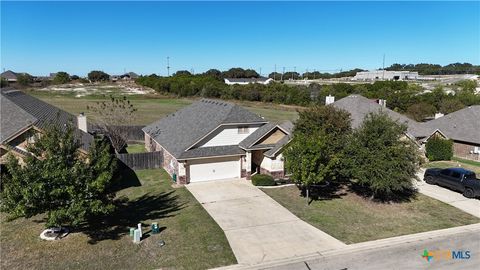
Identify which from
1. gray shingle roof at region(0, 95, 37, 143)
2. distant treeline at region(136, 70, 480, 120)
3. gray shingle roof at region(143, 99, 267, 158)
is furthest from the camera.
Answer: distant treeline at region(136, 70, 480, 120)

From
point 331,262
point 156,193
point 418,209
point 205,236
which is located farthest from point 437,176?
point 156,193

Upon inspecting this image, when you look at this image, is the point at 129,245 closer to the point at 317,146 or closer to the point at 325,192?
the point at 317,146

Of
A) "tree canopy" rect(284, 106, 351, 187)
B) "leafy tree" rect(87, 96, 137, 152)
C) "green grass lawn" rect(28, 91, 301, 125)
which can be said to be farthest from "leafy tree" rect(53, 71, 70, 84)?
"tree canopy" rect(284, 106, 351, 187)

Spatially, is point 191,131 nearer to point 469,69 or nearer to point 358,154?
point 358,154

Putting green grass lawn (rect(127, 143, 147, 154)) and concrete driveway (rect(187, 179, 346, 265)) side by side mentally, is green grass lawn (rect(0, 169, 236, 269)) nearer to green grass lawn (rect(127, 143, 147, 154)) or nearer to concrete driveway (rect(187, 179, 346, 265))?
concrete driveway (rect(187, 179, 346, 265))

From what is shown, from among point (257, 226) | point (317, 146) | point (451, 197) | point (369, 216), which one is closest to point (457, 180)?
point (451, 197)

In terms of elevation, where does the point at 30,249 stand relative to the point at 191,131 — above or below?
below

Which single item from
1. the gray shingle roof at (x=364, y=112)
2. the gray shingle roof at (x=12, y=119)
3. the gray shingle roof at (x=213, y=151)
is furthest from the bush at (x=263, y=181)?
the gray shingle roof at (x=12, y=119)
